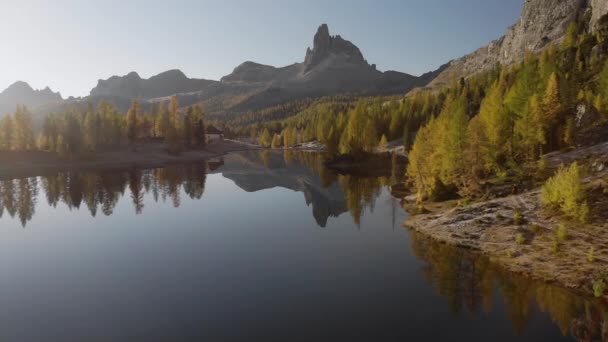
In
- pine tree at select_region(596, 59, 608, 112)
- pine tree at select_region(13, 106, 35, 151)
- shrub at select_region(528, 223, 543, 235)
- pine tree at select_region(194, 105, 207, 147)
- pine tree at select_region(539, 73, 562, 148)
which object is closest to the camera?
shrub at select_region(528, 223, 543, 235)

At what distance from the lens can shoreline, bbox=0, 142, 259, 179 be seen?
104 metres

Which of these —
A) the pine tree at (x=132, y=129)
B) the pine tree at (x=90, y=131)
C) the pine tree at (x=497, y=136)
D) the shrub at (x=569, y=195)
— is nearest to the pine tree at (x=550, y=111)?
the pine tree at (x=497, y=136)

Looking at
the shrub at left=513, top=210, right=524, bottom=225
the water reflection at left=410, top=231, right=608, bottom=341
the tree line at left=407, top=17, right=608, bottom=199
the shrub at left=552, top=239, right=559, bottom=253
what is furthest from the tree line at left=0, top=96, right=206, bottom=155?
the shrub at left=552, top=239, right=559, bottom=253

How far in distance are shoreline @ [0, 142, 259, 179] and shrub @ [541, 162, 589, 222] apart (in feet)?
376

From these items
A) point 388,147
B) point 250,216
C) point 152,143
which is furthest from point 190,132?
point 250,216

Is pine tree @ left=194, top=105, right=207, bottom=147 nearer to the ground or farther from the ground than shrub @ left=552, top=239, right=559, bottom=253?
farther from the ground

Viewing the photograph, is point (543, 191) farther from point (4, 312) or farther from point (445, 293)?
point (4, 312)

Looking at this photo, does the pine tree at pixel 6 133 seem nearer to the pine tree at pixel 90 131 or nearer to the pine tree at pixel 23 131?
the pine tree at pixel 23 131

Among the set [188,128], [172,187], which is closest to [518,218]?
[172,187]

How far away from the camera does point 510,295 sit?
29.9 metres

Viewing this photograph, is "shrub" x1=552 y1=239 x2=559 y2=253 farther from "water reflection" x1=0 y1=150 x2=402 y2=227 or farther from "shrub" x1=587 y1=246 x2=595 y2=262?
"water reflection" x1=0 y1=150 x2=402 y2=227

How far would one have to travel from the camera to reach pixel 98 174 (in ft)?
337

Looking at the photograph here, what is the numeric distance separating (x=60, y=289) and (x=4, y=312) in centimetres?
445

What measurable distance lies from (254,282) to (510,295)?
2173cm
